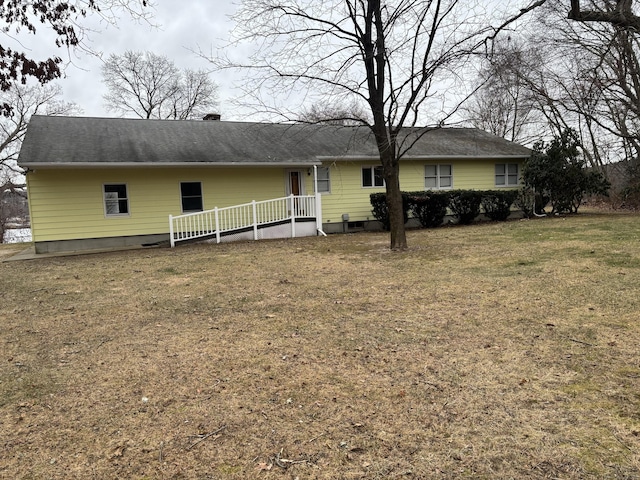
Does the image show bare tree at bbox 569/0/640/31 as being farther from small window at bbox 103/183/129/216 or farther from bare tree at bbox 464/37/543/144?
small window at bbox 103/183/129/216

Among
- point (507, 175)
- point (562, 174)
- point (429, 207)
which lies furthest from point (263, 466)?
point (507, 175)

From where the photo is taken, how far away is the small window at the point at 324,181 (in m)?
15.6

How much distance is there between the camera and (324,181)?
15.6m

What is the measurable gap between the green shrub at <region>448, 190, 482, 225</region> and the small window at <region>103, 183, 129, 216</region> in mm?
11172

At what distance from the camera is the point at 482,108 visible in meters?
31.2

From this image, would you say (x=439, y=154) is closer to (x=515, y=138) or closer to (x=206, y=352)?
(x=206, y=352)

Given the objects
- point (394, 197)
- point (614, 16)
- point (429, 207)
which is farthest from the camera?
point (429, 207)

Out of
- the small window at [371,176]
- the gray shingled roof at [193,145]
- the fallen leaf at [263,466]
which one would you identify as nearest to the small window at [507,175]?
the gray shingled roof at [193,145]

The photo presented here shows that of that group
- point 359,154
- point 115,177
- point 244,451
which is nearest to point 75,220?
point 115,177

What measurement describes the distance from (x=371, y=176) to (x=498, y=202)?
503 centimetres

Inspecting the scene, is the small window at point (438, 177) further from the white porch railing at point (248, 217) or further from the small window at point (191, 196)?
the small window at point (191, 196)

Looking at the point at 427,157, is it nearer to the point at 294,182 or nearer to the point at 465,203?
the point at 465,203

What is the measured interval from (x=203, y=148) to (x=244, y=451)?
42.8 ft

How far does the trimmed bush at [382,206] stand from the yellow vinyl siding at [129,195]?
11.6 feet
